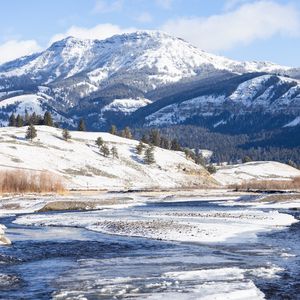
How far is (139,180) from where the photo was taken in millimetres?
174250

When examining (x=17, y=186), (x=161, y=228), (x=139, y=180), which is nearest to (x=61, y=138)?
(x=139, y=180)

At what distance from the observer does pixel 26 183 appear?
127 meters

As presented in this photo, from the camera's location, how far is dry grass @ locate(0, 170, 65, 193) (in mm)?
123500

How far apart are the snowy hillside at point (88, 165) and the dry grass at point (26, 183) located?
54.9ft

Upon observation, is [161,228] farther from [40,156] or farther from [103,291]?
[40,156]

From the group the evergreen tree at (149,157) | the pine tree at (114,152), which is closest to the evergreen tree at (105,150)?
the pine tree at (114,152)

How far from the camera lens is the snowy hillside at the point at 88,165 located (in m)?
161

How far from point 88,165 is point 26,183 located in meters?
47.7

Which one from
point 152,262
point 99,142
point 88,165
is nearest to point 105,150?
point 99,142

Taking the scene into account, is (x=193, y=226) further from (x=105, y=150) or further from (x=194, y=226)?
(x=105, y=150)

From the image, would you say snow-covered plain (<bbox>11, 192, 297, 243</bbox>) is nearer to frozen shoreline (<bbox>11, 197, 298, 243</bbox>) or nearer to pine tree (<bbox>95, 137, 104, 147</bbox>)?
frozen shoreline (<bbox>11, 197, 298, 243</bbox>)

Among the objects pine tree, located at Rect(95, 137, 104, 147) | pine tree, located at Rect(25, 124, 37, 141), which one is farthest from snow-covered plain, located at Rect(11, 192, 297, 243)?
pine tree, located at Rect(95, 137, 104, 147)

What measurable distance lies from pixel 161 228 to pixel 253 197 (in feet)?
203

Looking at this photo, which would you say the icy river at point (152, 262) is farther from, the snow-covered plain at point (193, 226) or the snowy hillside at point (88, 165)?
the snowy hillside at point (88, 165)
